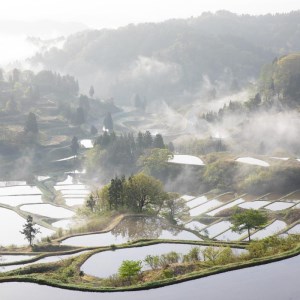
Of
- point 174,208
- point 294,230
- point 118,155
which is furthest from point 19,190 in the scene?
point 294,230

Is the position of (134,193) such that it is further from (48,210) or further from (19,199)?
(19,199)

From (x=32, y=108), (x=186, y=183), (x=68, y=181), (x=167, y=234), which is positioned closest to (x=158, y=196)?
(x=167, y=234)

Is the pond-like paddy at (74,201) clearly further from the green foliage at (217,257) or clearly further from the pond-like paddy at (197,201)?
the green foliage at (217,257)

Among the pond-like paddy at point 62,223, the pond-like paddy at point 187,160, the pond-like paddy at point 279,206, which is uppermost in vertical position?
the pond-like paddy at point 187,160

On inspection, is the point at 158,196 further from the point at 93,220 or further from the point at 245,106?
the point at 245,106

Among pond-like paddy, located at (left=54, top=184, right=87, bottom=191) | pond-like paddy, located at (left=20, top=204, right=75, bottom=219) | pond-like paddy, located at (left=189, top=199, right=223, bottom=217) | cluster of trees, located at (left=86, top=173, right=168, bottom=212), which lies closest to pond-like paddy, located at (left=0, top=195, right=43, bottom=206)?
pond-like paddy, located at (left=20, top=204, right=75, bottom=219)

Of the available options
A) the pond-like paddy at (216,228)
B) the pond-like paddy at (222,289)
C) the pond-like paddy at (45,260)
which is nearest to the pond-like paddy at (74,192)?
the pond-like paddy at (216,228)
